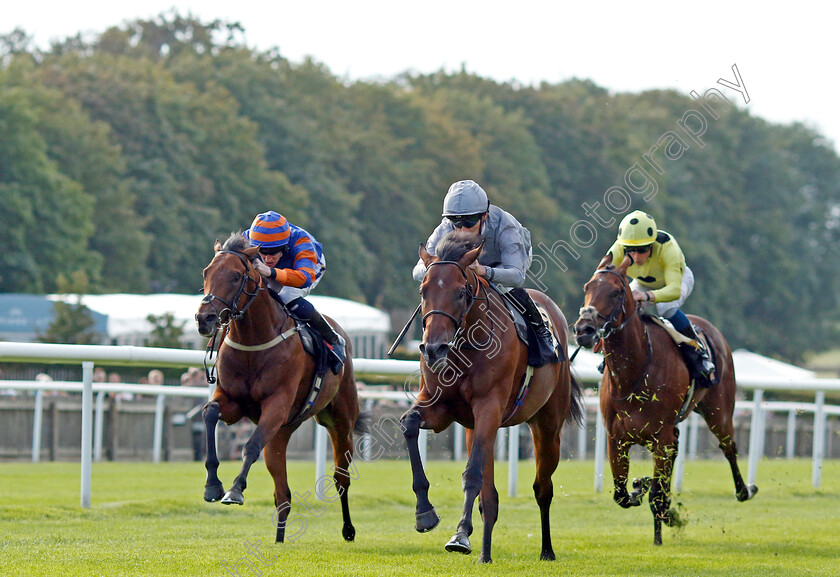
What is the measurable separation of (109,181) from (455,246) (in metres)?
31.7

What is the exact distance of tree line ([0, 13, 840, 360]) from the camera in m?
36.3

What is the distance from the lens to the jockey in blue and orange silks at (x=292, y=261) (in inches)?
309

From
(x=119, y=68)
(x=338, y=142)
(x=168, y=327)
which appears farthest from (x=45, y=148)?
(x=168, y=327)

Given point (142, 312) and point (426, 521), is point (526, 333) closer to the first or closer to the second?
point (426, 521)

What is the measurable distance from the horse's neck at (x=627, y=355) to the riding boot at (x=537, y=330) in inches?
31.1

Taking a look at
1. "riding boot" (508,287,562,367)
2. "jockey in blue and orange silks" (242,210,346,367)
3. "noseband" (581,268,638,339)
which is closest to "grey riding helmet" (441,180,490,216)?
"riding boot" (508,287,562,367)

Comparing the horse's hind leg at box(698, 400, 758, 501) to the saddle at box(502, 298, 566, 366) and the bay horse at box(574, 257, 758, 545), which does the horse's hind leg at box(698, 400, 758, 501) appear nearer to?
the bay horse at box(574, 257, 758, 545)

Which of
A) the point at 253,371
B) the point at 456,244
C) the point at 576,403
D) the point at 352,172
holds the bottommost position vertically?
the point at 576,403

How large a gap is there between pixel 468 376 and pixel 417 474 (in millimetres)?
577

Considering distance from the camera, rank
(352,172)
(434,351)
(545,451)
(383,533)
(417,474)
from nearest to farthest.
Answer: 1. (434,351)
2. (417,474)
3. (545,451)
4. (383,533)
5. (352,172)

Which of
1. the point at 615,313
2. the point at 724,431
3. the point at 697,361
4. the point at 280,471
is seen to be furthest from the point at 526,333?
the point at 724,431

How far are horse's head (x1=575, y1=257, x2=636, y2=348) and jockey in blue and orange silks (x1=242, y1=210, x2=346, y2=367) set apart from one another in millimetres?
1577

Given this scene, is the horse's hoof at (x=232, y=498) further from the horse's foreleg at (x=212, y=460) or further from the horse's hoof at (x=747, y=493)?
the horse's hoof at (x=747, y=493)

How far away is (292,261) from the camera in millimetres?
7980
